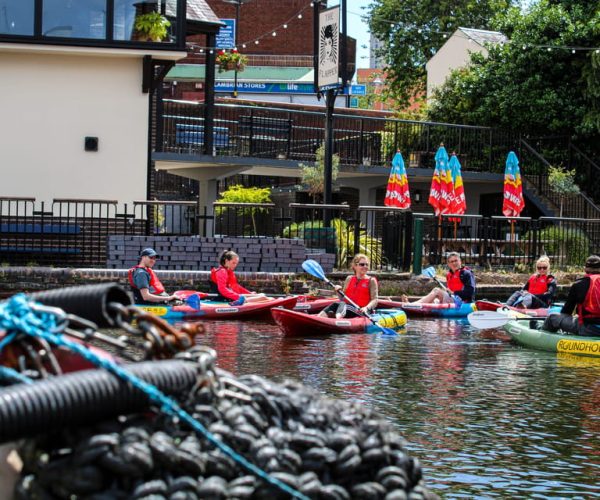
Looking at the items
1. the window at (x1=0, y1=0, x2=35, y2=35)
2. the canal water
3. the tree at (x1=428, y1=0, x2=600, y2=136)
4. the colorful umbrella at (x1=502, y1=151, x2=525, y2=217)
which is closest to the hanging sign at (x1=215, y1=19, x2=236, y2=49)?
the tree at (x1=428, y1=0, x2=600, y2=136)

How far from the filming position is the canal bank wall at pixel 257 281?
19.3 m

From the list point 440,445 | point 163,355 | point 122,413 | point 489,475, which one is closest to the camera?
point 122,413

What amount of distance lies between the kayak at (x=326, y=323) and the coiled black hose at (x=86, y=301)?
11.4 metres

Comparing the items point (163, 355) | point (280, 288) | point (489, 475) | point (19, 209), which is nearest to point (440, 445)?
point (489, 475)

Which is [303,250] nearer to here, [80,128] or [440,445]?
[80,128]

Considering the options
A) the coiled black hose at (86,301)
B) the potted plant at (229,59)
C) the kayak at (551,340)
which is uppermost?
the potted plant at (229,59)

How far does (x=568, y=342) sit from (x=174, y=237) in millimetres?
8511

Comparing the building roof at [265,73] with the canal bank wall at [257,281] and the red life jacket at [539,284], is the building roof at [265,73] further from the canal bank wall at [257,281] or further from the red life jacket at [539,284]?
the red life jacket at [539,284]

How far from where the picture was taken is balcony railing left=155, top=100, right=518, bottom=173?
27891mm

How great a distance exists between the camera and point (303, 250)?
21391 mm

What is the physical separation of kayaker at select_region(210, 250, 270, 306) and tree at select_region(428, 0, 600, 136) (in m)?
17.5

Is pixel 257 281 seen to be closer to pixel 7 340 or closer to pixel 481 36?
pixel 7 340

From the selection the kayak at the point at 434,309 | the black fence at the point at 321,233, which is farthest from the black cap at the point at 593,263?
A: the black fence at the point at 321,233

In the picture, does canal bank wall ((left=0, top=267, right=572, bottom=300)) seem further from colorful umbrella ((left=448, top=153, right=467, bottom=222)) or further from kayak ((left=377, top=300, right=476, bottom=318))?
colorful umbrella ((left=448, top=153, right=467, bottom=222))
